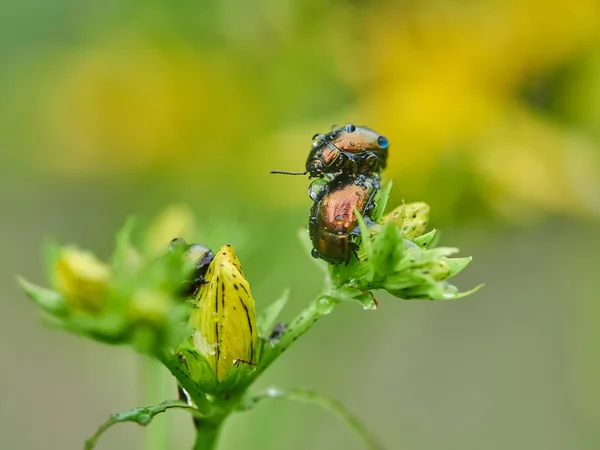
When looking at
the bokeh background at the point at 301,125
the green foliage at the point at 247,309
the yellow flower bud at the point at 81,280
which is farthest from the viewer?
the bokeh background at the point at 301,125

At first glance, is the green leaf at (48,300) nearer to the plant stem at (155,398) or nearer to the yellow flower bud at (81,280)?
the yellow flower bud at (81,280)

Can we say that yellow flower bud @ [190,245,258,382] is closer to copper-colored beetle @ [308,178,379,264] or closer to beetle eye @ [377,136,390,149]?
copper-colored beetle @ [308,178,379,264]

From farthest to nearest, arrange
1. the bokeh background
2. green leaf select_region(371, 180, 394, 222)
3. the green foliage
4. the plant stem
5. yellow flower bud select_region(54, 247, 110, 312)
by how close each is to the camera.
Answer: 1. the bokeh background
2. the plant stem
3. green leaf select_region(371, 180, 394, 222)
4. the green foliage
5. yellow flower bud select_region(54, 247, 110, 312)

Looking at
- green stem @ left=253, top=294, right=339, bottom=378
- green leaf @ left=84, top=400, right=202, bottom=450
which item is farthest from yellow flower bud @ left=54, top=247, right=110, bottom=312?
green stem @ left=253, top=294, right=339, bottom=378

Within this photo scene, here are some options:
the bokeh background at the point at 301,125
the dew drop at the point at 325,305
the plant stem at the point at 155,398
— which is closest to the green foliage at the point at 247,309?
the dew drop at the point at 325,305

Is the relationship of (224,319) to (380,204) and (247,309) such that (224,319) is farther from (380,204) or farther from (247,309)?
(380,204)

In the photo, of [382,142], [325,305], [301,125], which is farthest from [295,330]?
[301,125]

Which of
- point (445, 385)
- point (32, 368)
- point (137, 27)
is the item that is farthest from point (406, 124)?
point (32, 368)

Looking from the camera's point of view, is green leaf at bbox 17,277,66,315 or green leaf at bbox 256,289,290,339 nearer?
green leaf at bbox 17,277,66,315
